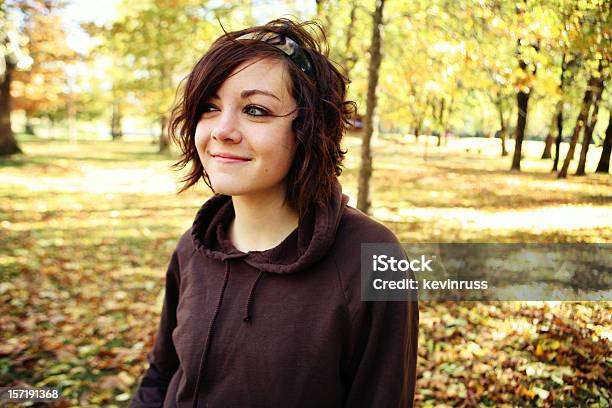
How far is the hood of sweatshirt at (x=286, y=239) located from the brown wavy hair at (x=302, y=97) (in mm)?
52

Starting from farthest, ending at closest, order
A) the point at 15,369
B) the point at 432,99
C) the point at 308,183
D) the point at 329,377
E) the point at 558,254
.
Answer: the point at 432,99, the point at 15,369, the point at 558,254, the point at 308,183, the point at 329,377

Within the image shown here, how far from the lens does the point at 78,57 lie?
365 inches

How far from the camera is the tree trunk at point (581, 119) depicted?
2.02m

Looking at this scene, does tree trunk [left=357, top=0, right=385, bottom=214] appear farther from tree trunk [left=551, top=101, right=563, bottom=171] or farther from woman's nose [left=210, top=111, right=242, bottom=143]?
woman's nose [left=210, top=111, right=242, bottom=143]

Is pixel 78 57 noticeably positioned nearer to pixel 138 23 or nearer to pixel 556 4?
pixel 138 23

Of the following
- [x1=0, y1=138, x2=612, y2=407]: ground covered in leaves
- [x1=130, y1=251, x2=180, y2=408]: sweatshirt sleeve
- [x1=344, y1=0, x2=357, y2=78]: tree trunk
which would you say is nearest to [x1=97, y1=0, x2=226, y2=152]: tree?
[x1=344, y1=0, x2=357, y2=78]: tree trunk

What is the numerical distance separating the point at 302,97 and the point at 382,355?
0.88m

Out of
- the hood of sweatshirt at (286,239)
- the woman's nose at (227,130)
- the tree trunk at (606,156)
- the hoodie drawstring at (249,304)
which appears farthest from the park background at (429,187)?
the woman's nose at (227,130)

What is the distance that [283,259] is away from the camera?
1503 mm

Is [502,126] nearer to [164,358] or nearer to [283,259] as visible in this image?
[283,259]

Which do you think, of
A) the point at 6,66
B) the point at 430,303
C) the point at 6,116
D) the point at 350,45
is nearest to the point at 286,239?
the point at 430,303

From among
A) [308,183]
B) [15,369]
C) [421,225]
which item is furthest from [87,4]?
[308,183]

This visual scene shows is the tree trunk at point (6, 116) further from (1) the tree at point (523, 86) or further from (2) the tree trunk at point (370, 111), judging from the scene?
(1) the tree at point (523, 86)

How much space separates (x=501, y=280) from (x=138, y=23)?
5.33m
